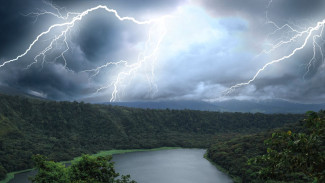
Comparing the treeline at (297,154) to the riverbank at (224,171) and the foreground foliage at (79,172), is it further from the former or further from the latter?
the riverbank at (224,171)

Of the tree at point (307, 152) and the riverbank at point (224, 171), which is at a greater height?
the tree at point (307, 152)

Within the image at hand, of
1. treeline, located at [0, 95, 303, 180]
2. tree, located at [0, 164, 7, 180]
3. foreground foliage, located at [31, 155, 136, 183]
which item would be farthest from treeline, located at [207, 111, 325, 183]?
treeline, located at [0, 95, 303, 180]

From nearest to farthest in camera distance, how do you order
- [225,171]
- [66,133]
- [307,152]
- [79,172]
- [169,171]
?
[307,152]
[79,172]
[225,171]
[169,171]
[66,133]

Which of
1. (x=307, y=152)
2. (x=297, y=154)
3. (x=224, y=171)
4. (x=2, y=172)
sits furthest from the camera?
(x=224, y=171)

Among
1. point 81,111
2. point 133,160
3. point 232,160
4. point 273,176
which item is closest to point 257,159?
point 273,176

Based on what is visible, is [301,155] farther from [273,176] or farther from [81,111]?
[81,111]

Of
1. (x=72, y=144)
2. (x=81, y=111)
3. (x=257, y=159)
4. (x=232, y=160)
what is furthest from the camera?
(x=81, y=111)

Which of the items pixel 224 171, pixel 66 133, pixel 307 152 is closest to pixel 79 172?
pixel 307 152

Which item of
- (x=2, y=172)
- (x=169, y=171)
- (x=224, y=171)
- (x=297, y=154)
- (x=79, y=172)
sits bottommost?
(x=169, y=171)

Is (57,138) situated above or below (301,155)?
below

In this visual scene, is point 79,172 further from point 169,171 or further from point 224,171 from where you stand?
point 169,171

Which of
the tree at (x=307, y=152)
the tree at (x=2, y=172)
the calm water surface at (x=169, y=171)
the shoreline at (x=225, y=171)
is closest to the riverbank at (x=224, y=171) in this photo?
the shoreline at (x=225, y=171)
